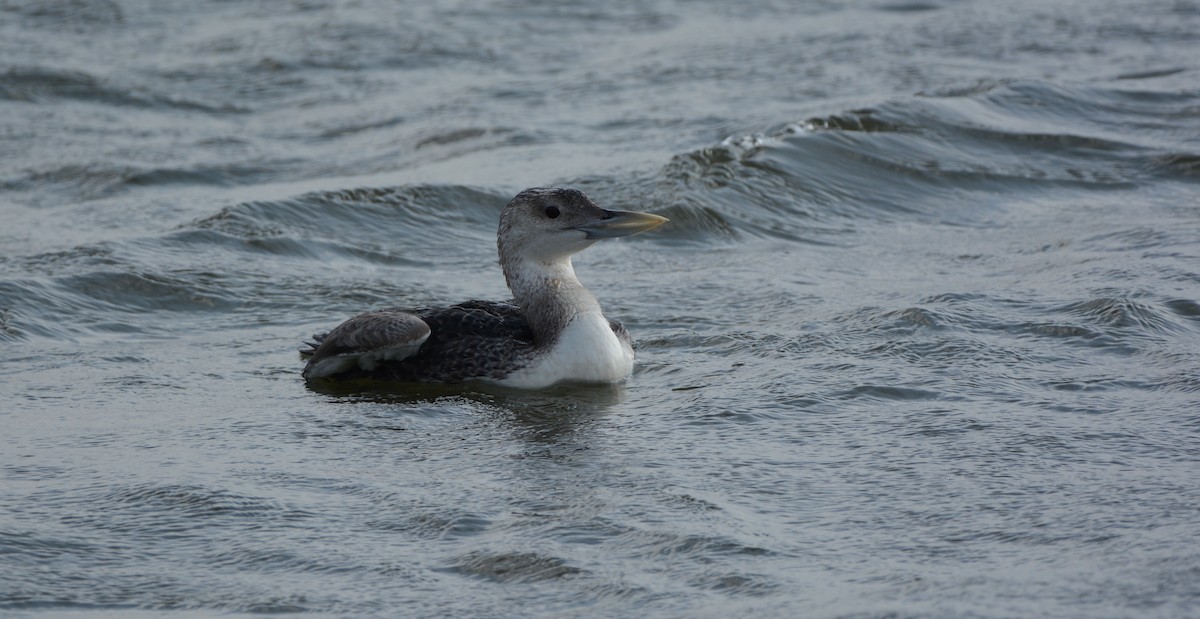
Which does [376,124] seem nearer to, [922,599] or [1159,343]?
[1159,343]

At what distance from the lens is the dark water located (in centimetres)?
591

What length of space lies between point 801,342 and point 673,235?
109 inches

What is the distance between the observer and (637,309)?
9.69 metres

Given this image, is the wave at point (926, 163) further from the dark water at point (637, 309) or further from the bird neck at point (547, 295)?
the bird neck at point (547, 295)

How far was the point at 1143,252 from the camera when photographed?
1015cm

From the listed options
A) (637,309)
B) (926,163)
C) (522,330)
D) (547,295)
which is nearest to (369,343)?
(522,330)

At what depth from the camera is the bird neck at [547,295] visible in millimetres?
8266

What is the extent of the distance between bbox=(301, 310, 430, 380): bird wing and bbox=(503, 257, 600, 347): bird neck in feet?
1.71

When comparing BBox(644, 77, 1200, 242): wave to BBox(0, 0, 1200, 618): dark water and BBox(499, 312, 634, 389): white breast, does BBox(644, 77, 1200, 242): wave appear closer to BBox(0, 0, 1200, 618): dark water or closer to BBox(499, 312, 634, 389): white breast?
BBox(0, 0, 1200, 618): dark water

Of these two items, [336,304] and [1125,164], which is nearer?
[336,304]

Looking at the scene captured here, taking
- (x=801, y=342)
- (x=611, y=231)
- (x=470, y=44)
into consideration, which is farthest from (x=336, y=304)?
(x=470, y=44)

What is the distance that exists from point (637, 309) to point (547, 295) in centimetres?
139

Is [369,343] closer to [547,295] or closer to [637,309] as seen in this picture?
[547,295]

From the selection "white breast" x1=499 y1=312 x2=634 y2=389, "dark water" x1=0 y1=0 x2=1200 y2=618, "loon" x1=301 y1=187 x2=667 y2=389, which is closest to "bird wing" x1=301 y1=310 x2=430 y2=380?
"loon" x1=301 y1=187 x2=667 y2=389
